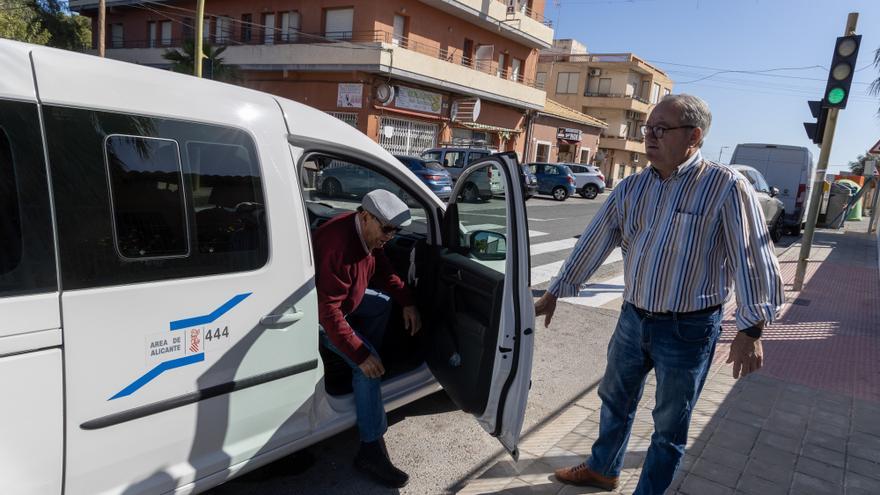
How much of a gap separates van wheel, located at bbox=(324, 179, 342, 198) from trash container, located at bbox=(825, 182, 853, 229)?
1907 cm

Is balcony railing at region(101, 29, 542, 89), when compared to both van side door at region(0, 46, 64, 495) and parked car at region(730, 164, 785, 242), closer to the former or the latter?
parked car at region(730, 164, 785, 242)

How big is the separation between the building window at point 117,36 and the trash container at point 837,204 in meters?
34.9

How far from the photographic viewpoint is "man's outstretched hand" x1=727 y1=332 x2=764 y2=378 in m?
2.24

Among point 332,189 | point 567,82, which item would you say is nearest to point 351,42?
point 332,189

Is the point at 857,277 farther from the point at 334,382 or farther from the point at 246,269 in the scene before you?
the point at 246,269

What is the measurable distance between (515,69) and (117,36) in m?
22.9

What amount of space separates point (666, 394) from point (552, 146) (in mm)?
34614

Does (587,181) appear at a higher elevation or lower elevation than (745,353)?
higher

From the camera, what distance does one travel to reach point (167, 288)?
1954mm

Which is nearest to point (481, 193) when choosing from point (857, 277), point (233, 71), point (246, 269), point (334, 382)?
point (334, 382)

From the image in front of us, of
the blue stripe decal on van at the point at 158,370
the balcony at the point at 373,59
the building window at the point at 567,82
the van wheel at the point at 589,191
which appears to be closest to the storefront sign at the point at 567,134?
the balcony at the point at 373,59

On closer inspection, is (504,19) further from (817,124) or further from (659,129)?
(659,129)

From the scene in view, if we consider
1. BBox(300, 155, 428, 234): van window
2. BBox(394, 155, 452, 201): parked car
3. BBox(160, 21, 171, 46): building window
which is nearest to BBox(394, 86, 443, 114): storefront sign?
BBox(394, 155, 452, 201): parked car

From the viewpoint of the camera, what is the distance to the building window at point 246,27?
85.5 ft
